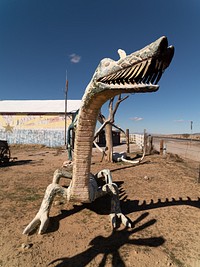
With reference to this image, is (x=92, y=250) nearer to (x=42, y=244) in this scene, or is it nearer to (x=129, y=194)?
(x=42, y=244)

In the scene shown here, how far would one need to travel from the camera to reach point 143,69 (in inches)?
81.9

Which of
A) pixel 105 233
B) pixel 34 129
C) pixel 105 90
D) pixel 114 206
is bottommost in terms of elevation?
pixel 105 233

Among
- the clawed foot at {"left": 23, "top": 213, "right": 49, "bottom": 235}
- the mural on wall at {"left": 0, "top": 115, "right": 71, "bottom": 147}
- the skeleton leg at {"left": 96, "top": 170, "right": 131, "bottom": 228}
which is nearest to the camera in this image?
the clawed foot at {"left": 23, "top": 213, "right": 49, "bottom": 235}

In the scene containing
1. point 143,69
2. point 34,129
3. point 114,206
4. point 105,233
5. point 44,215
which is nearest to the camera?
point 143,69

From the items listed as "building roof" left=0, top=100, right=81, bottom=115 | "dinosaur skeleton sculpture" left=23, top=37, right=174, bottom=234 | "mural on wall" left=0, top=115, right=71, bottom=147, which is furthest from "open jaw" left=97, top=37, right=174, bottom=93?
"building roof" left=0, top=100, right=81, bottom=115

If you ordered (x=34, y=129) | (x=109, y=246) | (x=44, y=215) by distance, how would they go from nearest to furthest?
(x=109, y=246) < (x=44, y=215) < (x=34, y=129)

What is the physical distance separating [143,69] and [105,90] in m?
0.58

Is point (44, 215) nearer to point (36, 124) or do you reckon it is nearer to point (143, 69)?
point (143, 69)

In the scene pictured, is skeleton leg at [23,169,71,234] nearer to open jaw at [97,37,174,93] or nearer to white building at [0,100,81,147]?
open jaw at [97,37,174,93]

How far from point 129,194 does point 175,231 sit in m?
2.16

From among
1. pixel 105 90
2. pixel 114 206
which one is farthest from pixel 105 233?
pixel 105 90

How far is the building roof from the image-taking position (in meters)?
24.5

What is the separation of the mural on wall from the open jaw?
2105 cm

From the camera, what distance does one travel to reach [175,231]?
11.7 ft
